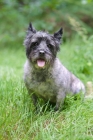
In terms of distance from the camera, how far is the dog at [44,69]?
16.1 ft

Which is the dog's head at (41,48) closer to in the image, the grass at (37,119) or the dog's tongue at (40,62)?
the dog's tongue at (40,62)

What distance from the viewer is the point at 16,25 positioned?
43.7ft

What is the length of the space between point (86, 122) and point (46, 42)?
4.55ft

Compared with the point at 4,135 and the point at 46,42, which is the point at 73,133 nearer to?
the point at 4,135

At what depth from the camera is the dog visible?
4.92m

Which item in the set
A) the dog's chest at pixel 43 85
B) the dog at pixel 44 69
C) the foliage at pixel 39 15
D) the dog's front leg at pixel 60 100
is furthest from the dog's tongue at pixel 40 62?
the foliage at pixel 39 15

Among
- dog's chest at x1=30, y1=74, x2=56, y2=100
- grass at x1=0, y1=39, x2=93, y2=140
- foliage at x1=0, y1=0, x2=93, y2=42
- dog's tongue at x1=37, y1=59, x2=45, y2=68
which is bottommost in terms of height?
grass at x1=0, y1=39, x2=93, y2=140

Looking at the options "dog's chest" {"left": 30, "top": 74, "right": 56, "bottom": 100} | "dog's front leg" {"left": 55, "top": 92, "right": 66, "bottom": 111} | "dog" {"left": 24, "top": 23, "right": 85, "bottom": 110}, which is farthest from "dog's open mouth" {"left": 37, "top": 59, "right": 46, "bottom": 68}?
"dog's front leg" {"left": 55, "top": 92, "right": 66, "bottom": 111}

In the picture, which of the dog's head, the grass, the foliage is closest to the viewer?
the grass

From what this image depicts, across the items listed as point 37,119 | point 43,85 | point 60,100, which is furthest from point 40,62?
point 37,119

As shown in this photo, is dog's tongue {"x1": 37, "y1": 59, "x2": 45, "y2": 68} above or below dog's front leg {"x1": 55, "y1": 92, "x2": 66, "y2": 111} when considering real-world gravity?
above

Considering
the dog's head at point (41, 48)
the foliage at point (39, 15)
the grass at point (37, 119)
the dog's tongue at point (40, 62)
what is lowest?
the grass at point (37, 119)

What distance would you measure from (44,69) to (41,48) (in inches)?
18.6

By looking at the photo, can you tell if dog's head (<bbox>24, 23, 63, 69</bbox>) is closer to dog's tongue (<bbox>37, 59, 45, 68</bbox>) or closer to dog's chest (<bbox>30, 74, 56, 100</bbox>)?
dog's tongue (<bbox>37, 59, 45, 68</bbox>)
